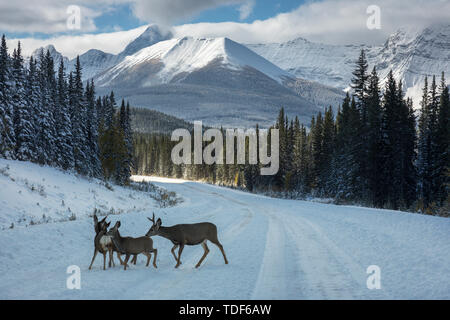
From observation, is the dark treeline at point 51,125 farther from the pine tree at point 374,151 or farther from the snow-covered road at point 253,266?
the pine tree at point 374,151

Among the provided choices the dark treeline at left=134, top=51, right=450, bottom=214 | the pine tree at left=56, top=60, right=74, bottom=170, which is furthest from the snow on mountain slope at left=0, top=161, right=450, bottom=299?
the pine tree at left=56, top=60, right=74, bottom=170

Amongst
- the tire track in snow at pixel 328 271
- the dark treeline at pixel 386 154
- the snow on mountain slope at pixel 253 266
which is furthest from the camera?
the dark treeline at pixel 386 154

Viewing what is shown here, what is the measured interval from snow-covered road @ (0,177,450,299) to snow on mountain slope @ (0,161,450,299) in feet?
0.05

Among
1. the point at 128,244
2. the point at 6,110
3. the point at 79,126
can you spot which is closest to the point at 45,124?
the point at 6,110

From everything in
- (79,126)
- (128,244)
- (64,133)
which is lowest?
(128,244)

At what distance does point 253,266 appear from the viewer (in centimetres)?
814

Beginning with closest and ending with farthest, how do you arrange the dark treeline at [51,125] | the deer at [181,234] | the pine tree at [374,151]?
1. the deer at [181,234]
2. the dark treeline at [51,125]
3. the pine tree at [374,151]

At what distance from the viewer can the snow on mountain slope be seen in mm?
6094

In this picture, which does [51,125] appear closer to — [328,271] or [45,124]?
[45,124]

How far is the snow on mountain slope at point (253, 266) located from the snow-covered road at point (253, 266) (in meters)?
0.02

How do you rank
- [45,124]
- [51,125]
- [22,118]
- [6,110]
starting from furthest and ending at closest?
[51,125] → [45,124] → [22,118] → [6,110]

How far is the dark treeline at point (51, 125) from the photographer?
29562mm

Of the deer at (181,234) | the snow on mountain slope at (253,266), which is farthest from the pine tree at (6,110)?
the deer at (181,234)
